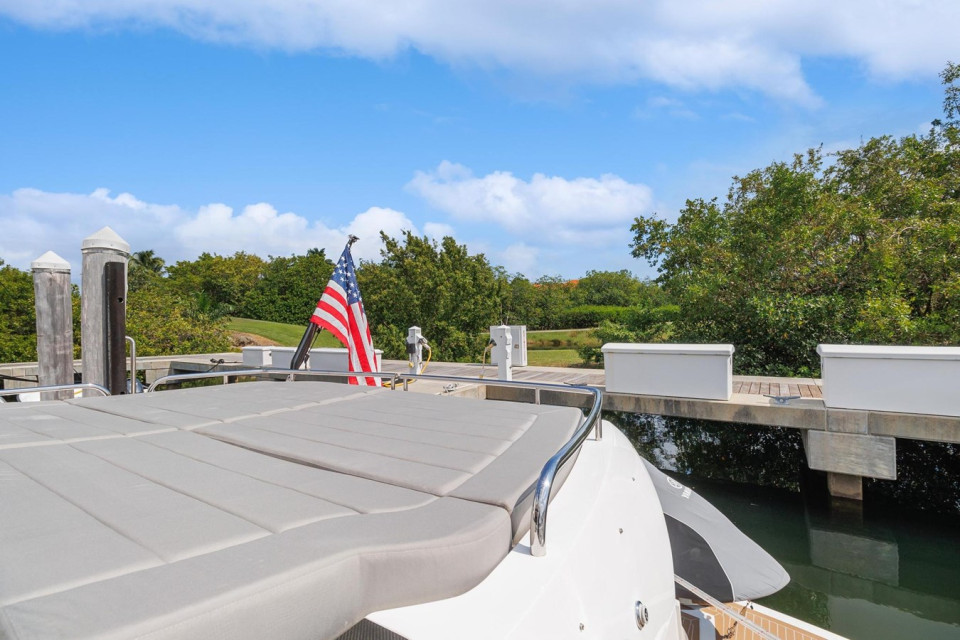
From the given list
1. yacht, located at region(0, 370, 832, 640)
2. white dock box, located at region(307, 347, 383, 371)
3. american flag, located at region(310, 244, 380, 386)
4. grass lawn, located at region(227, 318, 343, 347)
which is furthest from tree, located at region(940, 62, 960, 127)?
grass lawn, located at region(227, 318, 343, 347)

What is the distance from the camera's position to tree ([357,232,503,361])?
17.2m

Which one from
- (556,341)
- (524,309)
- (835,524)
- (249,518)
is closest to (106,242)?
(249,518)

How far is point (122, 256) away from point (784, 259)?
10517mm

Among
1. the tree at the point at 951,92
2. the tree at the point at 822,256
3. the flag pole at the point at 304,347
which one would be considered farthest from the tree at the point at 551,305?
the flag pole at the point at 304,347

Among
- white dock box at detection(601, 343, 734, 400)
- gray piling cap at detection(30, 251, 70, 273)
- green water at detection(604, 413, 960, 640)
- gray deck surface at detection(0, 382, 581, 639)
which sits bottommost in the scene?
green water at detection(604, 413, 960, 640)

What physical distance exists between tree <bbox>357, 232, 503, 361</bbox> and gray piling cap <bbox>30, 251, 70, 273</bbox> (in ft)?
39.4

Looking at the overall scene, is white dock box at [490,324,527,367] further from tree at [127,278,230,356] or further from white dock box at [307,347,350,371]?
tree at [127,278,230,356]

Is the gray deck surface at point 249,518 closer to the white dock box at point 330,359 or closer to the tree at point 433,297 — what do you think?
the white dock box at point 330,359

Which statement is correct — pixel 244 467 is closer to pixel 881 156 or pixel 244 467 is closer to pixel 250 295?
pixel 881 156

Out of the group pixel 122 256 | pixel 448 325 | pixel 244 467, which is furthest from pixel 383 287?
pixel 244 467

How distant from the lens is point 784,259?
998 cm

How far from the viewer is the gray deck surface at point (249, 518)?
0.72m

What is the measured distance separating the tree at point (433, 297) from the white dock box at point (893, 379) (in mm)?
12306

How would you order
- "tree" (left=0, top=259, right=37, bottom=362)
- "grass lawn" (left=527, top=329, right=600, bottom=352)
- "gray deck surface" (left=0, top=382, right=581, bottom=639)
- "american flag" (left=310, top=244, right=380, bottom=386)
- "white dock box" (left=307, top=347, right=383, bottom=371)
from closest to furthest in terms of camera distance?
"gray deck surface" (left=0, top=382, right=581, bottom=639) < "american flag" (left=310, top=244, right=380, bottom=386) < "white dock box" (left=307, top=347, right=383, bottom=371) < "tree" (left=0, top=259, right=37, bottom=362) < "grass lawn" (left=527, top=329, right=600, bottom=352)
